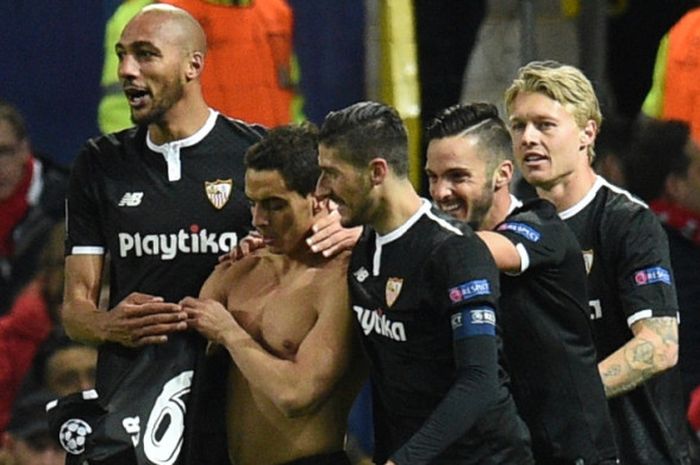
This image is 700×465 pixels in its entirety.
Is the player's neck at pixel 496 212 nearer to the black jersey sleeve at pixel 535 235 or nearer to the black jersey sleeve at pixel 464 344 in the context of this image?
the black jersey sleeve at pixel 535 235

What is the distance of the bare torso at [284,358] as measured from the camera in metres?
6.14

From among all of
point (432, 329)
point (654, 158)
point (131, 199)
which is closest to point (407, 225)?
point (432, 329)

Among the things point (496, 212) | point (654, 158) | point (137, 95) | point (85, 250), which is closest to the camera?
point (496, 212)

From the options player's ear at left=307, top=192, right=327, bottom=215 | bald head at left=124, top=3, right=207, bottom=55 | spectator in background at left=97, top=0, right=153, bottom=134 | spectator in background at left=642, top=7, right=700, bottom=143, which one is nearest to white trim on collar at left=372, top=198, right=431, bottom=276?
player's ear at left=307, top=192, right=327, bottom=215

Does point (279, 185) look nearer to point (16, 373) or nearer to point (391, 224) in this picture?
point (391, 224)

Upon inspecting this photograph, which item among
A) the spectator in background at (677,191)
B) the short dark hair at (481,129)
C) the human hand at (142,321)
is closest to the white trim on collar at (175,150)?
the human hand at (142,321)

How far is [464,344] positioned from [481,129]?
29.2 inches

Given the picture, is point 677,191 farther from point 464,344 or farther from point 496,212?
point 464,344

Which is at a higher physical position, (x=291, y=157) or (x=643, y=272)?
(x=291, y=157)

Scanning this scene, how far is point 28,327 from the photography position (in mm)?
7996

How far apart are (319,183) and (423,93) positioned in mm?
2952

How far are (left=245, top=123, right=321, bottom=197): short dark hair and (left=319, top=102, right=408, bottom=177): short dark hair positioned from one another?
16.8 inches

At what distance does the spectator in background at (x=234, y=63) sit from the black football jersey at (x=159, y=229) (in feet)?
4.52

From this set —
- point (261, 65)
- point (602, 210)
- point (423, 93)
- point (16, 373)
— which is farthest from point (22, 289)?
point (602, 210)
